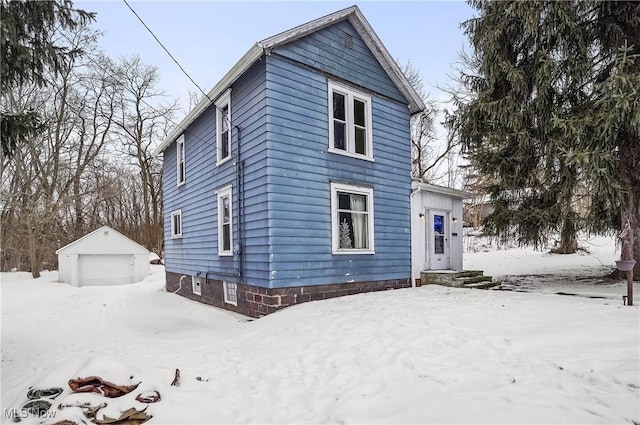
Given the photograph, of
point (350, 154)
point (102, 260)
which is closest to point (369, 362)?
point (350, 154)

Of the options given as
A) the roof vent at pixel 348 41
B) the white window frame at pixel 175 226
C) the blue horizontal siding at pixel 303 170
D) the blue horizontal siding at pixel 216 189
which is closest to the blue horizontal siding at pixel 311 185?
the blue horizontal siding at pixel 303 170

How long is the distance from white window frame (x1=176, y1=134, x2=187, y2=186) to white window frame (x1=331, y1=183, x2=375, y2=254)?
6182mm

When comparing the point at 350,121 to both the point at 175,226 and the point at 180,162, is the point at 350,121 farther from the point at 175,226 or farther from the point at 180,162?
the point at 175,226

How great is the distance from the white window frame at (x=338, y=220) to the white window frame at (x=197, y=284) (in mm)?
4529

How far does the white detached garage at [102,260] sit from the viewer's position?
15.5 meters

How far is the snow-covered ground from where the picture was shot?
9.92 ft

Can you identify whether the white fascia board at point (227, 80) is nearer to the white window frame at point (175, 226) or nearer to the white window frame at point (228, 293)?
the white window frame at point (175, 226)

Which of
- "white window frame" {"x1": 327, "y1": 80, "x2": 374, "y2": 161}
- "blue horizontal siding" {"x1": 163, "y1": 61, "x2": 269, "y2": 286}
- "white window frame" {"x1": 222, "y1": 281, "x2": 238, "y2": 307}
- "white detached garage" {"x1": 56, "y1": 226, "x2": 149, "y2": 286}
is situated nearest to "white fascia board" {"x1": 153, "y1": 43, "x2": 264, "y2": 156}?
"blue horizontal siding" {"x1": 163, "y1": 61, "x2": 269, "y2": 286}

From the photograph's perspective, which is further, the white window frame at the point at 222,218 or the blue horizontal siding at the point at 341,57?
the white window frame at the point at 222,218

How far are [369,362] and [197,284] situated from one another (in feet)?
26.8

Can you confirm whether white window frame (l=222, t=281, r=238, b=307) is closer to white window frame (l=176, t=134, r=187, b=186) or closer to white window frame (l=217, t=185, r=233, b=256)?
white window frame (l=217, t=185, r=233, b=256)

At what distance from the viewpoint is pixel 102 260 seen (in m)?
16.2

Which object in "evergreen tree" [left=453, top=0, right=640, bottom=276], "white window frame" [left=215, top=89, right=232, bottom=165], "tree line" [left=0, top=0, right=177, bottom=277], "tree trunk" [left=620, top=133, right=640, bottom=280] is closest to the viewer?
"evergreen tree" [left=453, top=0, right=640, bottom=276]

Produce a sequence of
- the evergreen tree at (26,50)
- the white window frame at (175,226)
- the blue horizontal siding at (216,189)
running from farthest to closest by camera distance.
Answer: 1. the white window frame at (175,226)
2. the blue horizontal siding at (216,189)
3. the evergreen tree at (26,50)
